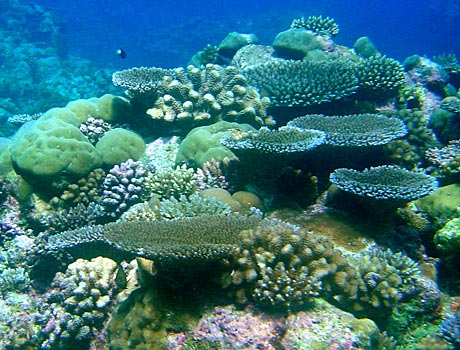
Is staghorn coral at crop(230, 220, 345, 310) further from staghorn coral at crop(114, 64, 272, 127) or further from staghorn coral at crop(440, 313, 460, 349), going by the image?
staghorn coral at crop(114, 64, 272, 127)

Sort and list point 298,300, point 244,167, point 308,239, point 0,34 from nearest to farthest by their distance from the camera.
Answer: point 298,300 → point 308,239 → point 244,167 → point 0,34

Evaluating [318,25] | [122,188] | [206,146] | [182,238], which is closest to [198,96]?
[206,146]

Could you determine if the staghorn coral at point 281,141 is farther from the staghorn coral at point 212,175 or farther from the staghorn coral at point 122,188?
the staghorn coral at point 122,188

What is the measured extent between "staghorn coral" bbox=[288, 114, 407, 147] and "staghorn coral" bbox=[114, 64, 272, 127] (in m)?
1.47

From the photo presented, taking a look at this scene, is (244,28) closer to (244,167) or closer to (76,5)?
(76,5)

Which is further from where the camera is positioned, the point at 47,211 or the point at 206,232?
the point at 47,211

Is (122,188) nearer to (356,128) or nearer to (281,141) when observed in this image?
(281,141)

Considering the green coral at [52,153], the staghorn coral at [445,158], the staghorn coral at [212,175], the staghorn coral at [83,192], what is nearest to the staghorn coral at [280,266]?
the staghorn coral at [212,175]

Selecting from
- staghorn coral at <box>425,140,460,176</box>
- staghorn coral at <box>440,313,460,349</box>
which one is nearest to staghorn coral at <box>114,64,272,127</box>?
staghorn coral at <box>425,140,460,176</box>

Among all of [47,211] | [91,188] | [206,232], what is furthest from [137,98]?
[206,232]

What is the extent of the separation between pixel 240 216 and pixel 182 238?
924 millimetres

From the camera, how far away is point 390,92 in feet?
27.1

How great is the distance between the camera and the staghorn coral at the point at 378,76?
7934mm

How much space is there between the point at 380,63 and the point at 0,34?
31.8 m
